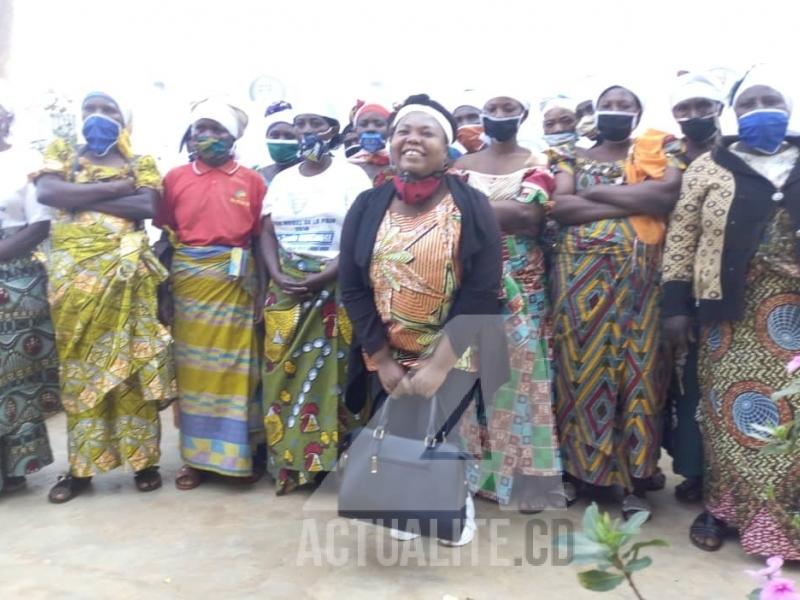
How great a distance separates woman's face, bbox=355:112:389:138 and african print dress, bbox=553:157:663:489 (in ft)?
3.87

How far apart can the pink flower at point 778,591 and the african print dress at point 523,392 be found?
2.16m

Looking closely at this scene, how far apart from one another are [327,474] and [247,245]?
127 centimetres

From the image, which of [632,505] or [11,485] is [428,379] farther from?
[11,485]

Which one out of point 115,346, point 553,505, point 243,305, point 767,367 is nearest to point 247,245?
point 243,305

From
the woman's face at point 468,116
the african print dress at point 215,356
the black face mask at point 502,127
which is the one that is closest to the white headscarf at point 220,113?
the african print dress at point 215,356

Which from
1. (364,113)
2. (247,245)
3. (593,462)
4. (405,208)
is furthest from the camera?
(364,113)

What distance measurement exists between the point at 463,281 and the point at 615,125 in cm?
123

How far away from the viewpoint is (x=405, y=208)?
10.4ft

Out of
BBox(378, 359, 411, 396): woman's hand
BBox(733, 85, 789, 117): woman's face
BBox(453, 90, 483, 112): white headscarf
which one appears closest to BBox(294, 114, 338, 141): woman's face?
BBox(453, 90, 483, 112): white headscarf

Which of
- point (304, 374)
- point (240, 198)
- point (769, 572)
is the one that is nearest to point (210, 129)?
point (240, 198)

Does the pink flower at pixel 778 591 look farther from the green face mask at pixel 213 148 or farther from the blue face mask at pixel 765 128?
the green face mask at pixel 213 148

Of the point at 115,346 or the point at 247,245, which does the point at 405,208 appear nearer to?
the point at 247,245

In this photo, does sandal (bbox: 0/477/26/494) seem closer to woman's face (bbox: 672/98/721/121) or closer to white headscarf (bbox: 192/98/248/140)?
white headscarf (bbox: 192/98/248/140)

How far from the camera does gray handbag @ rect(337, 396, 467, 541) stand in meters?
2.80
